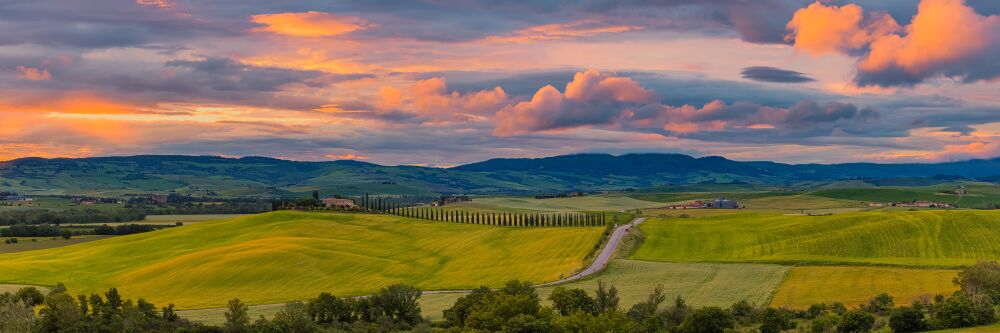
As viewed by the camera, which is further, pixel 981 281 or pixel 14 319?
pixel 981 281

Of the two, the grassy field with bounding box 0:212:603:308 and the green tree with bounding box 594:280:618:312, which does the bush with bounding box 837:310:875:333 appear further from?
the grassy field with bounding box 0:212:603:308

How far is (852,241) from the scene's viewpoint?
168 meters

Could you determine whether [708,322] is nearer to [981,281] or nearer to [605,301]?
[605,301]

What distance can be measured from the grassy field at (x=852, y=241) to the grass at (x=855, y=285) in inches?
423

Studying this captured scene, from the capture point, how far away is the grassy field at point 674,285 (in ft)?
384

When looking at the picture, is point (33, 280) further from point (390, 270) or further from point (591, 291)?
point (591, 291)

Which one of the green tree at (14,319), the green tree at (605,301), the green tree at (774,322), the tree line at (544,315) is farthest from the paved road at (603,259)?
the green tree at (14,319)

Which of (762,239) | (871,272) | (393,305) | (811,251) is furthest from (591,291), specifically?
(762,239)

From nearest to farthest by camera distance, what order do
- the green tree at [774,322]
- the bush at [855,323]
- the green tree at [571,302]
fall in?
the bush at [855,323]
the green tree at [774,322]
the green tree at [571,302]

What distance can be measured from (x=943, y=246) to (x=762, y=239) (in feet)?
111

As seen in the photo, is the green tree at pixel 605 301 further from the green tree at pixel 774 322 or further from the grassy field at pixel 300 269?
the grassy field at pixel 300 269

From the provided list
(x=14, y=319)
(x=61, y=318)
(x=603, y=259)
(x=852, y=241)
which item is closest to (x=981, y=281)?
(x=852, y=241)

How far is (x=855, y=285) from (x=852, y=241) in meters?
47.5

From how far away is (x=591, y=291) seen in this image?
125438 millimetres
